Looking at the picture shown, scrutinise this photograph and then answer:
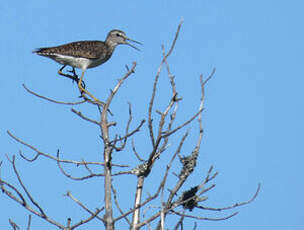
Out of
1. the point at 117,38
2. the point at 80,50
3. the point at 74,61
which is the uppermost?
the point at 117,38

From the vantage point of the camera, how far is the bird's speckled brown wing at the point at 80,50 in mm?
12820

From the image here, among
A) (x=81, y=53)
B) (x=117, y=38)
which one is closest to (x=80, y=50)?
(x=81, y=53)

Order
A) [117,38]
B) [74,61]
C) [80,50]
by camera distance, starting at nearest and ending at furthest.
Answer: [74,61]
[80,50]
[117,38]

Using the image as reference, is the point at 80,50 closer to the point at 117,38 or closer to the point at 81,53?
the point at 81,53

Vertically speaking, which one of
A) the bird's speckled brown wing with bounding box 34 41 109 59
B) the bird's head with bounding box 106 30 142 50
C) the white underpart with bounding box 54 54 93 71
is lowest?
the white underpart with bounding box 54 54 93 71

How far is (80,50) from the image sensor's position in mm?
13320

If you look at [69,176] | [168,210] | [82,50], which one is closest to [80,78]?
[82,50]

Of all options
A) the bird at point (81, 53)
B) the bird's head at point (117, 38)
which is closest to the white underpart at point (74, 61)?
the bird at point (81, 53)

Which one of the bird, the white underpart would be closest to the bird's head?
the bird

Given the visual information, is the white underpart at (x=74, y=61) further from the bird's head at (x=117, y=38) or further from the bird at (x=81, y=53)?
the bird's head at (x=117, y=38)

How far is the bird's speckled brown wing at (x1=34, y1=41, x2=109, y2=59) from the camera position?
42.1ft

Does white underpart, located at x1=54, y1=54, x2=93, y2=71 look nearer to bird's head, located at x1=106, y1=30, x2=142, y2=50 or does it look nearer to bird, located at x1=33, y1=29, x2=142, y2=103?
bird, located at x1=33, y1=29, x2=142, y2=103

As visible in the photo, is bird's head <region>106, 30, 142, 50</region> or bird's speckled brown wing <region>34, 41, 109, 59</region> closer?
bird's speckled brown wing <region>34, 41, 109, 59</region>

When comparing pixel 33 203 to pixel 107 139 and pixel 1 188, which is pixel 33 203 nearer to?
pixel 1 188
